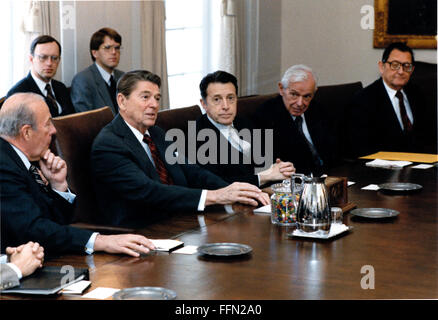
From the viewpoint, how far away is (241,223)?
301cm

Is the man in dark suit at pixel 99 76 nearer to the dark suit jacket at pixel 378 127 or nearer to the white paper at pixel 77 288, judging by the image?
the dark suit jacket at pixel 378 127

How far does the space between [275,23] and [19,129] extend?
264 inches

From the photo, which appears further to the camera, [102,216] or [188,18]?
[188,18]

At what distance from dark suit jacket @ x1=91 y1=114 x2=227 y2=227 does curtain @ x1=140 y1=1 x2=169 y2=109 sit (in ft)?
11.5

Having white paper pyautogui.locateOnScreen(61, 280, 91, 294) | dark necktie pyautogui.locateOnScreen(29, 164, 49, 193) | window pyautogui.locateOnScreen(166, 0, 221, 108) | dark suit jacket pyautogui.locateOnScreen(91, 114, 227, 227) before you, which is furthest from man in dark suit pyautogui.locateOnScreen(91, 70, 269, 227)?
window pyautogui.locateOnScreen(166, 0, 221, 108)

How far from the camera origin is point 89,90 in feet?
20.4

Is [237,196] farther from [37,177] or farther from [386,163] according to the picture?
[386,163]

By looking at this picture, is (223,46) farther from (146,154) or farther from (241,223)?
(241,223)

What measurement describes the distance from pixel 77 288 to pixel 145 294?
8.2 inches

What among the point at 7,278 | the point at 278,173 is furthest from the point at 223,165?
the point at 7,278

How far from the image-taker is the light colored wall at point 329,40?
8883mm

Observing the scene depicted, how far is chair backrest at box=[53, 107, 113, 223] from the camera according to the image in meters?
3.51

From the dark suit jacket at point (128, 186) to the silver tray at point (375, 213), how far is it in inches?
28.6
